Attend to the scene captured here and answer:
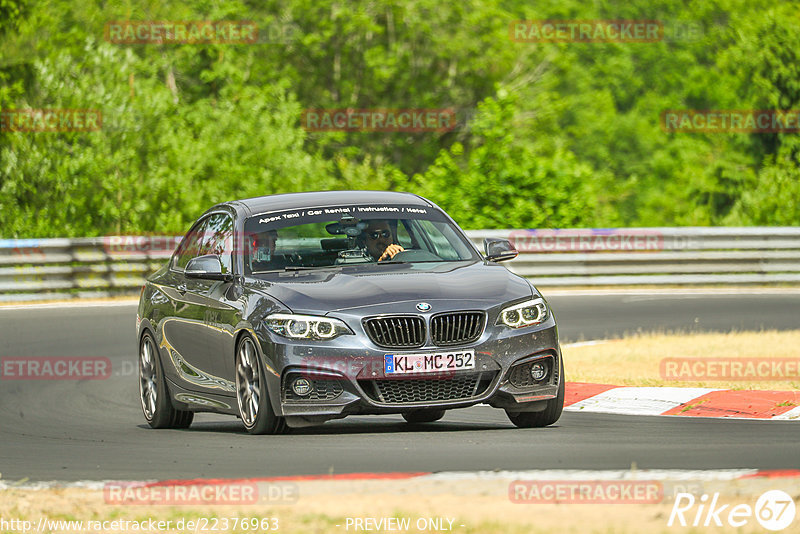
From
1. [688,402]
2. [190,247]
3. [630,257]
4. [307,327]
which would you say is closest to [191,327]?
[190,247]

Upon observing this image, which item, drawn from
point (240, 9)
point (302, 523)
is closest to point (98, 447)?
point (302, 523)

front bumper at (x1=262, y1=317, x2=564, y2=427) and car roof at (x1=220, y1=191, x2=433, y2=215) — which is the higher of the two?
car roof at (x1=220, y1=191, x2=433, y2=215)

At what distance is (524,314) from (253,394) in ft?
5.61

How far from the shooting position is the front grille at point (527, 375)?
8.95 m

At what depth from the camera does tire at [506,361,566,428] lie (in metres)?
9.30

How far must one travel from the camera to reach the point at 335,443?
28.7 feet

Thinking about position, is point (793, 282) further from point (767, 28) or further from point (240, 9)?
point (240, 9)

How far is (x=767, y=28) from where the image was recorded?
39.7m

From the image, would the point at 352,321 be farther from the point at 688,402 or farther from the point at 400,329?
the point at 688,402

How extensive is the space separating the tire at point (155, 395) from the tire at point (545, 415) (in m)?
2.62

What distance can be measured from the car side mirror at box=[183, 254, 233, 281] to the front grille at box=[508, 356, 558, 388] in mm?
2044

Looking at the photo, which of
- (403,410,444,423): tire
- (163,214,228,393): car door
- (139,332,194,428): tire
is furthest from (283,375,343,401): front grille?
(139,332,194,428): tire

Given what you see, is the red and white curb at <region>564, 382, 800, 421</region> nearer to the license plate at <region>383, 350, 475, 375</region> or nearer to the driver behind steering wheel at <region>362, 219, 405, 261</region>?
the driver behind steering wheel at <region>362, 219, 405, 261</region>

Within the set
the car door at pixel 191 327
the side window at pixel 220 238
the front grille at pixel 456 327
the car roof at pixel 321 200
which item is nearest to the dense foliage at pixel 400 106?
the car door at pixel 191 327
